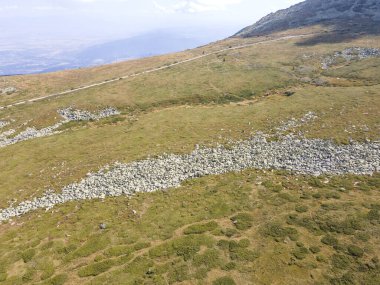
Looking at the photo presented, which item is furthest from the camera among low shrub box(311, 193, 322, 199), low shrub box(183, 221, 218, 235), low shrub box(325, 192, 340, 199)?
low shrub box(311, 193, 322, 199)

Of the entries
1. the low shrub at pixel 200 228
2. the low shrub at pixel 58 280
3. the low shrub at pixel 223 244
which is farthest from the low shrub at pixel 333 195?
the low shrub at pixel 58 280

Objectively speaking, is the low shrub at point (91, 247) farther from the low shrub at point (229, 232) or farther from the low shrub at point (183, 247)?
the low shrub at point (229, 232)

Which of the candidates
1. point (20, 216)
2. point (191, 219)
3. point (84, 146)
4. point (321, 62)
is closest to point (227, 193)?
point (191, 219)

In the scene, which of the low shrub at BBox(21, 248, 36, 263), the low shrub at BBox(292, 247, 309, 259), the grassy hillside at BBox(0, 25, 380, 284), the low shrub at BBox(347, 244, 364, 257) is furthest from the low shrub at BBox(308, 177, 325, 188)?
the low shrub at BBox(21, 248, 36, 263)

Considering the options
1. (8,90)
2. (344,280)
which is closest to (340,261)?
(344,280)

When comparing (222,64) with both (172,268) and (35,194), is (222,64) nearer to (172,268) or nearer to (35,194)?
(35,194)

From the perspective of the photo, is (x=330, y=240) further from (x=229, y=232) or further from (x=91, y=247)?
(x=91, y=247)

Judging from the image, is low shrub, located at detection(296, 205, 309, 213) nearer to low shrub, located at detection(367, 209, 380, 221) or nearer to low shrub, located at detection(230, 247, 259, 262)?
low shrub, located at detection(367, 209, 380, 221)
